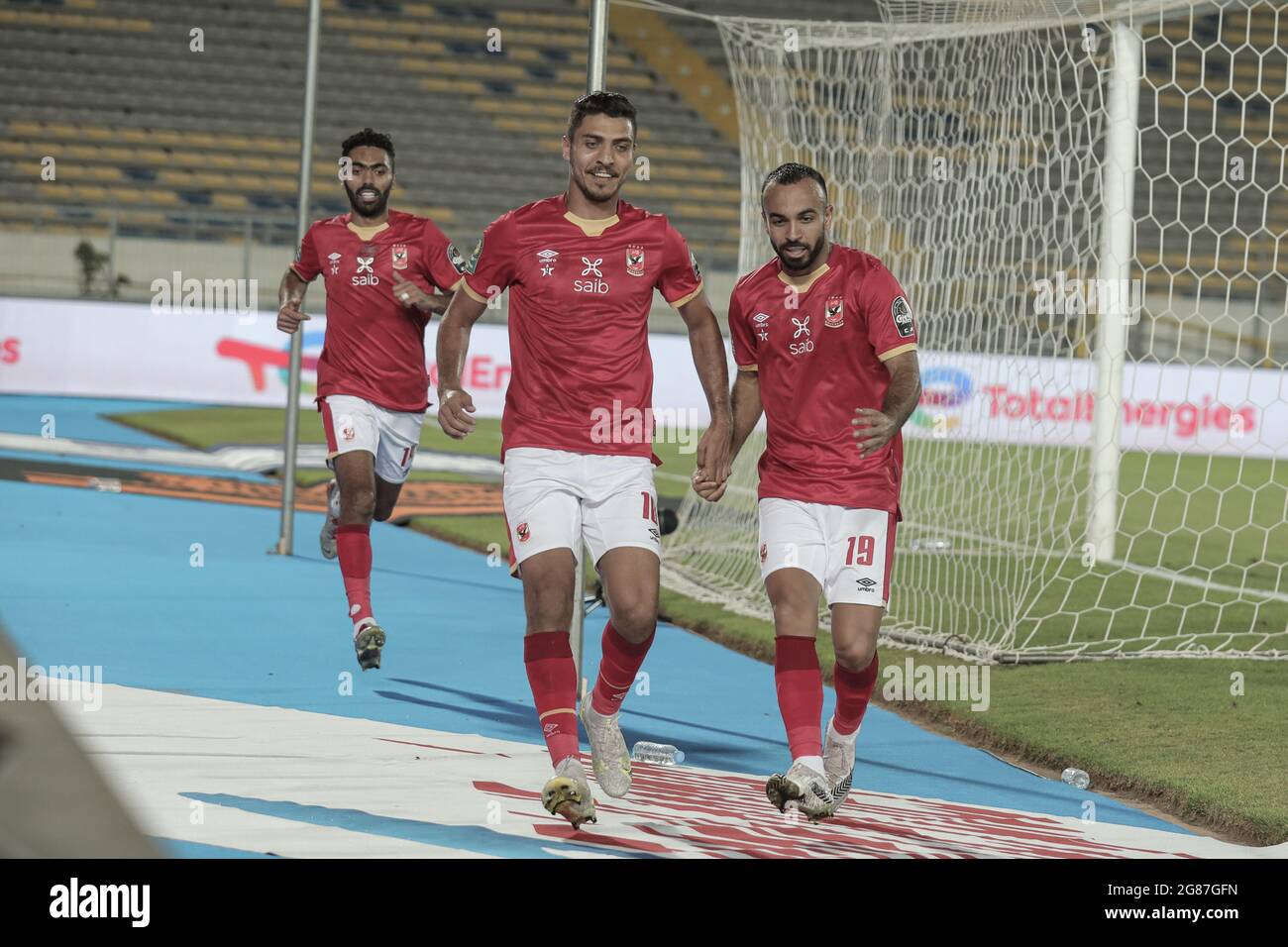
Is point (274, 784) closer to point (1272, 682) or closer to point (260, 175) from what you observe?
point (1272, 682)

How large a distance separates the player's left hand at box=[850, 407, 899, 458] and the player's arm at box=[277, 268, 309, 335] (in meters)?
3.21

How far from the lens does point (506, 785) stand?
200 inches

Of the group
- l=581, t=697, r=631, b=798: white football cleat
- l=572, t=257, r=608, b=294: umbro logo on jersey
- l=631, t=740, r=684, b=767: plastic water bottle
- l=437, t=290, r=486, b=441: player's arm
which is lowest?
l=631, t=740, r=684, b=767: plastic water bottle

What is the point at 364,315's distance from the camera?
760cm

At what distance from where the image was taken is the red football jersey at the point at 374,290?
24.8 ft

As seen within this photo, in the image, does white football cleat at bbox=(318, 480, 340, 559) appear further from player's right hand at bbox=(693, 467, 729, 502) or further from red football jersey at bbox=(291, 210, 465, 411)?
player's right hand at bbox=(693, 467, 729, 502)

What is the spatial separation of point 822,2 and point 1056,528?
2049cm

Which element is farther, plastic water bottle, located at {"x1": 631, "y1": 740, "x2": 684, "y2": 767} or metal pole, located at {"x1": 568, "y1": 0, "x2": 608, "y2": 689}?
metal pole, located at {"x1": 568, "y1": 0, "x2": 608, "y2": 689}

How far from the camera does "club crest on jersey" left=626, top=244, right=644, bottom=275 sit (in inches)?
198

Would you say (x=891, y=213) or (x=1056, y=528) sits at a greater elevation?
(x=891, y=213)

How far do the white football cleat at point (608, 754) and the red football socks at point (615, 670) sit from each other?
4 cm

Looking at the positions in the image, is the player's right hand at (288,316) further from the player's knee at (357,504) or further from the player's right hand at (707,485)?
the player's right hand at (707,485)

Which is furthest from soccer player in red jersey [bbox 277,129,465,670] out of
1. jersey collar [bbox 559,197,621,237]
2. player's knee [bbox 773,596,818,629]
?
player's knee [bbox 773,596,818,629]
